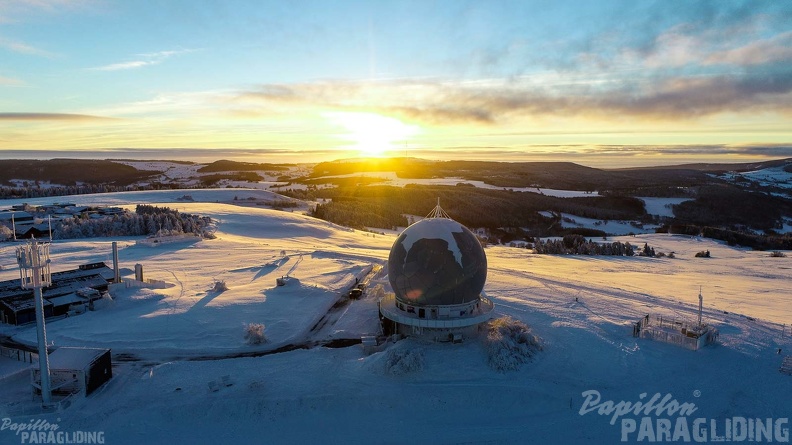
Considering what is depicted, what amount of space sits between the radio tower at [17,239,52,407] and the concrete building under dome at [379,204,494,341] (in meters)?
14.3

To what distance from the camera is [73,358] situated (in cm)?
1977

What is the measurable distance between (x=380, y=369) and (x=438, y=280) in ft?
16.2

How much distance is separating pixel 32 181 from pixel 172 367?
167 meters

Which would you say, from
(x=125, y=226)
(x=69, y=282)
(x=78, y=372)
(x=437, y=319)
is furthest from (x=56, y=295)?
(x=125, y=226)

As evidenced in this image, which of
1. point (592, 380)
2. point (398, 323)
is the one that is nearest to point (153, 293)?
point (398, 323)

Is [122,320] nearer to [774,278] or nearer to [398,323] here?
[398,323]

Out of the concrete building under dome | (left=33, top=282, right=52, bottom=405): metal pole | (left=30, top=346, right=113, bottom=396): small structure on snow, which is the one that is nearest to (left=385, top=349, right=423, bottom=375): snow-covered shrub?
the concrete building under dome

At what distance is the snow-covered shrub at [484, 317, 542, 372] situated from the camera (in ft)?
67.8

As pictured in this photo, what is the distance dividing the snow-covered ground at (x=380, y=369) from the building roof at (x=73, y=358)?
1376 mm

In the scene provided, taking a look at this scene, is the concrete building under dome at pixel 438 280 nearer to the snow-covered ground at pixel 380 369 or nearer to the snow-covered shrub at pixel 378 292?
the snow-covered ground at pixel 380 369

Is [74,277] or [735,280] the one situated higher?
[74,277]

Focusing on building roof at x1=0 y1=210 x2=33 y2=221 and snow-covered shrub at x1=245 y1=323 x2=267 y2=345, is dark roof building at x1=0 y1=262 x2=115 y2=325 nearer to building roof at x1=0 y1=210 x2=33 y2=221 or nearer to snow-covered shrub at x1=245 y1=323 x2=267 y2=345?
snow-covered shrub at x1=245 y1=323 x2=267 y2=345

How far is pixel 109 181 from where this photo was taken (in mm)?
155375

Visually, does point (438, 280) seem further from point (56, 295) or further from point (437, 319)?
point (56, 295)
